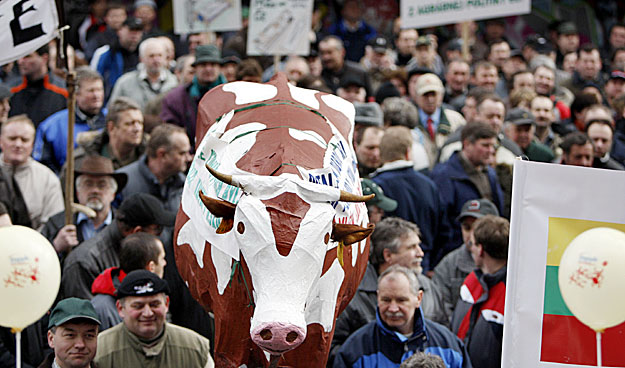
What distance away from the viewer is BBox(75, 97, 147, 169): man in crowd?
376 inches

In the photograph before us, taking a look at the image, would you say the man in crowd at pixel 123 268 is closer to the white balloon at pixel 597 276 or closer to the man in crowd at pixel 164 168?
the man in crowd at pixel 164 168

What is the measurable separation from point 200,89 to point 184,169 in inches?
76.8

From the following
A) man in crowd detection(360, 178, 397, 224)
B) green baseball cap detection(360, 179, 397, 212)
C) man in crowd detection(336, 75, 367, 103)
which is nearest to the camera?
green baseball cap detection(360, 179, 397, 212)

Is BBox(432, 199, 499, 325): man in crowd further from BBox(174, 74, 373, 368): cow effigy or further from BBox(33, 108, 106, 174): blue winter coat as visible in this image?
BBox(33, 108, 106, 174): blue winter coat

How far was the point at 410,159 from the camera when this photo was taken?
9469 mm

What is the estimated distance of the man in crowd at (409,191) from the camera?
9.00 metres

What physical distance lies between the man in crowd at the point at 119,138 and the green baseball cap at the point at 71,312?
3.54 meters

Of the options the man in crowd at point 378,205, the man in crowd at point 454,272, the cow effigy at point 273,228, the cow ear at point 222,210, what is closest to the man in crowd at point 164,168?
the man in crowd at point 378,205

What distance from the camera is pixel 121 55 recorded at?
553 inches

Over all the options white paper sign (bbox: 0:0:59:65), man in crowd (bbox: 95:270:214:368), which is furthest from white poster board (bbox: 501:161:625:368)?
white paper sign (bbox: 0:0:59:65)

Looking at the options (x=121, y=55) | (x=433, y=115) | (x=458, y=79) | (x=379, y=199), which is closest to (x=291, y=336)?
(x=379, y=199)

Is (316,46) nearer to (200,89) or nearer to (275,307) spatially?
(200,89)

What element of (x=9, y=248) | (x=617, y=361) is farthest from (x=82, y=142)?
(x=617, y=361)

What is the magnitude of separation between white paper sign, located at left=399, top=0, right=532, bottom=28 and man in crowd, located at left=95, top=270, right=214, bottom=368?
791 cm
